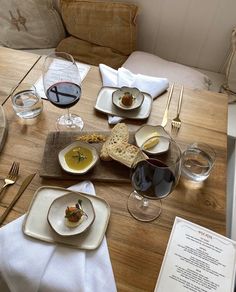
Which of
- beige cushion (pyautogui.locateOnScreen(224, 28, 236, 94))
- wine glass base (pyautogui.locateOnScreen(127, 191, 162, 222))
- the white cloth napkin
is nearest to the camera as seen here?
the white cloth napkin

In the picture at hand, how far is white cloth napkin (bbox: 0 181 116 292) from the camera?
639mm

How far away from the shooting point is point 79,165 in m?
0.83

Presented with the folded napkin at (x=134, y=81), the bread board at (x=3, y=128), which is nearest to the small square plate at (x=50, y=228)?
the bread board at (x=3, y=128)

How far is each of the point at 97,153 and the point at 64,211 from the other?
20cm

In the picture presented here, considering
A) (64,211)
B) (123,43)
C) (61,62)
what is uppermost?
(61,62)

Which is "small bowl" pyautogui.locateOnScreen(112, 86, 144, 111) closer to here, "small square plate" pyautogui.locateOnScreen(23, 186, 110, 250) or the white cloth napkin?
"small square plate" pyautogui.locateOnScreen(23, 186, 110, 250)

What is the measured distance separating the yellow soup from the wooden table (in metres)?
0.06

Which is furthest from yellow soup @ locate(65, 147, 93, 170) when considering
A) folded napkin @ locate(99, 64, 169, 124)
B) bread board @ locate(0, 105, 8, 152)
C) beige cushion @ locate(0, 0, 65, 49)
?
beige cushion @ locate(0, 0, 65, 49)

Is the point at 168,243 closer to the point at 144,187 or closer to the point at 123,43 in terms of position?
the point at 144,187

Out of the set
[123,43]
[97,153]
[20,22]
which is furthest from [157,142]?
[20,22]

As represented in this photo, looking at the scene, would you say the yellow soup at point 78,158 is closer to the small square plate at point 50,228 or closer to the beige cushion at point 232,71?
the small square plate at point 50,228

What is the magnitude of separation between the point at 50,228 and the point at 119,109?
467mm

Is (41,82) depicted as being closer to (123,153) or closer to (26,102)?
(26,102)

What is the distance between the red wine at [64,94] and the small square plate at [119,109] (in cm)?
10
